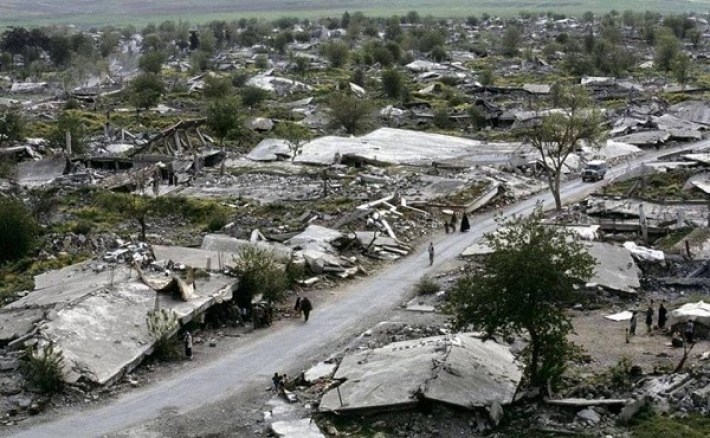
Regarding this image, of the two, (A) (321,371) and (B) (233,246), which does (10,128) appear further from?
(A) (321,371)

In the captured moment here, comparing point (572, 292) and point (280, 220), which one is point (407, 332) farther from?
point (280, 220)

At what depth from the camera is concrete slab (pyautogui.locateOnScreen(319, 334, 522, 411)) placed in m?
16.7

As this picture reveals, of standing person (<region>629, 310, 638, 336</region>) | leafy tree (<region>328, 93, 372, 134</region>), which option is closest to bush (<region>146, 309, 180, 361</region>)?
standing person (<region>629, 310, 638, 336</region>)

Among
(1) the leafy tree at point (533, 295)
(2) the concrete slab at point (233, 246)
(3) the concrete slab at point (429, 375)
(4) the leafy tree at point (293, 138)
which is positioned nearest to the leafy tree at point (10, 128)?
(4) the leafy tree at point (293, 138)

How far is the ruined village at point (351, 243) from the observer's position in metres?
17.2

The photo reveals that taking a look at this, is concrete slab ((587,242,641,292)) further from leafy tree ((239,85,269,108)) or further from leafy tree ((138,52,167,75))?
leafy tree ((138,52,167,75))

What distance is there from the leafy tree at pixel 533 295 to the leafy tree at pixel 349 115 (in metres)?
36.7

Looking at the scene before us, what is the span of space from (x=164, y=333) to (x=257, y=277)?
3699 millimetres

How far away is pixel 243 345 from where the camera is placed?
20.8 m

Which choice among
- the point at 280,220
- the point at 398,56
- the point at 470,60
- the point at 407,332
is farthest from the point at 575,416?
the point at 470,60

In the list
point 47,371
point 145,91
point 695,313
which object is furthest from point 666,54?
point 47,371

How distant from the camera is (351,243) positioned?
2858 cm

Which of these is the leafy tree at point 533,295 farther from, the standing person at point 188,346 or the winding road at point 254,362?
the standing person at point 188,346

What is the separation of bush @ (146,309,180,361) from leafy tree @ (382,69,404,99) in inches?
2012
